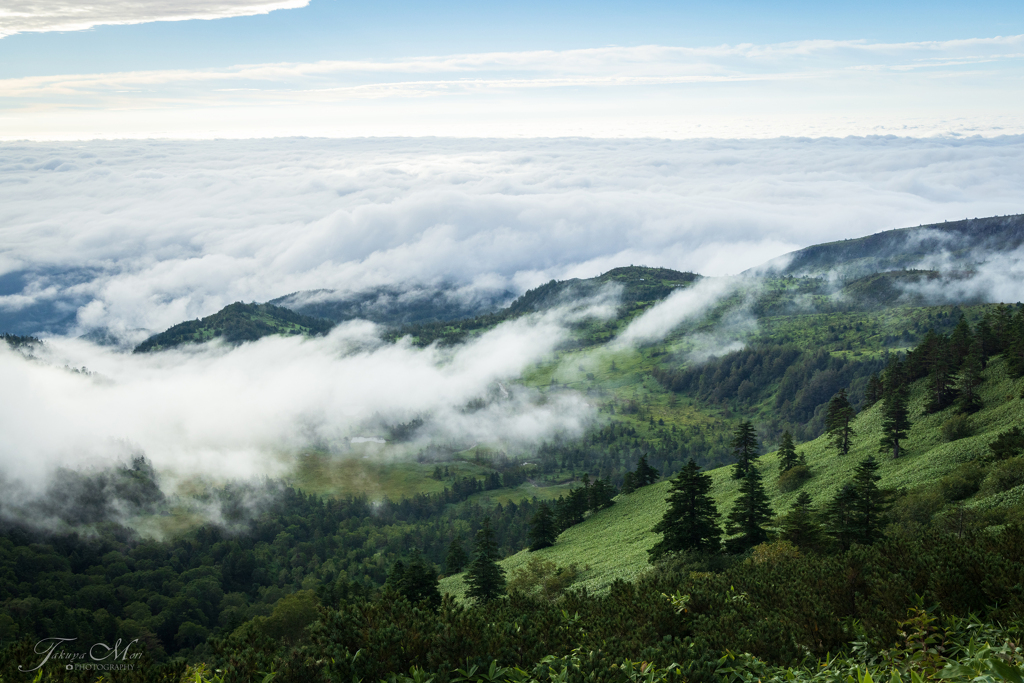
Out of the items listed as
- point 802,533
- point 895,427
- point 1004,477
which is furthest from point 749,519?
point 895,427

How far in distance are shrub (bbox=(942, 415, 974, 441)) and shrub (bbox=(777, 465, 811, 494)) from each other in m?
20.0

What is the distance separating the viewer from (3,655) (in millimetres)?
17250

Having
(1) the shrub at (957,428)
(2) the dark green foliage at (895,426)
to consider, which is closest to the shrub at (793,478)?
(2) the dark green foliage at (895,426)

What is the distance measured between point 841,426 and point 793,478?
20357 millimetres

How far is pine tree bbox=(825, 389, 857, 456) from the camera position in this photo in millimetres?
102062

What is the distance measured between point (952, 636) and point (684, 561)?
41.8 meters

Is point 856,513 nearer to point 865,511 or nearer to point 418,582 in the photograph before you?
point 865,511

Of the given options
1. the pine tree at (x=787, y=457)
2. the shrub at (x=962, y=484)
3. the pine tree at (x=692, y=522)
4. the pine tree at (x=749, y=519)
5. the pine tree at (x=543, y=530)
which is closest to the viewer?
the shrub at (x=962, y=484)

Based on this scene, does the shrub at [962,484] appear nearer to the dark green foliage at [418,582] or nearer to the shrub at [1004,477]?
the shrub at [1004,477]

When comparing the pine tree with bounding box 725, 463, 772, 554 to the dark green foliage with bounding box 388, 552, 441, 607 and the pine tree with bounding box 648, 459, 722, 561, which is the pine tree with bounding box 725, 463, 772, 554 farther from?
the dark green foliage with bounding box 388, 552, 441, 607

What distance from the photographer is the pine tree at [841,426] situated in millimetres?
102062

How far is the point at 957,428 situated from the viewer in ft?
280

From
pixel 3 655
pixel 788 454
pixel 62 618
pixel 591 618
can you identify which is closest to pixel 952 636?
pixel 591 618

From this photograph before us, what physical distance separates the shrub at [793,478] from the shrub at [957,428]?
65.7 feet
